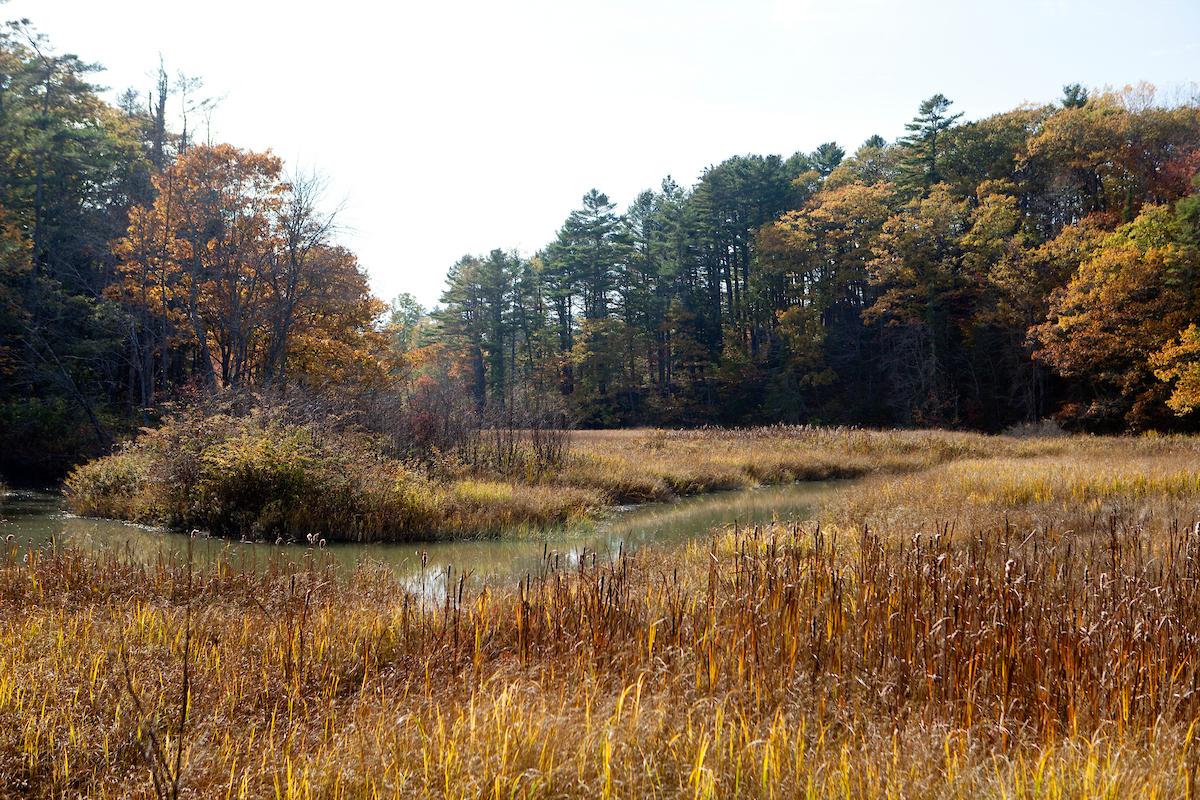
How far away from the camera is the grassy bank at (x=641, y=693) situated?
2.47 metres

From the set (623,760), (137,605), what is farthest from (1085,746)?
(137,605)

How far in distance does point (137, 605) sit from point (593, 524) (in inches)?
310

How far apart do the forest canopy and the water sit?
4894 mm

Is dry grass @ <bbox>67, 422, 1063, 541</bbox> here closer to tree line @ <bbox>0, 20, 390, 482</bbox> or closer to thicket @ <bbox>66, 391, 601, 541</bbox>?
thicket @ <bbox>66, 391, 601, 541</bbox>

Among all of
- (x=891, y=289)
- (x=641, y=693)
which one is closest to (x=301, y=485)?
(x=641, y=693)

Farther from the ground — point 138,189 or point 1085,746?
point 138,189

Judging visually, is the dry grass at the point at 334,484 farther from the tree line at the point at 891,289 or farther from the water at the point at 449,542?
the tree line at the point at 891,289

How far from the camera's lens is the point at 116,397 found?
74.4 feet

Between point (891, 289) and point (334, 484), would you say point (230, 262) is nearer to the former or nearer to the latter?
point (334, 484)

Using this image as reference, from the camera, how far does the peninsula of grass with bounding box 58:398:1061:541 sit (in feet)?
36.6

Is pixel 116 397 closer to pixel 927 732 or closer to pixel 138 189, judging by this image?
pixel 138 189

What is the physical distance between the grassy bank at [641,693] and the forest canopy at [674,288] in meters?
12.3

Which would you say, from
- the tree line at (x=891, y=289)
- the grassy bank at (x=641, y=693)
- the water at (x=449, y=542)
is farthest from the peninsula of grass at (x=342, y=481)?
the grassy bank at (x=641, y=693)

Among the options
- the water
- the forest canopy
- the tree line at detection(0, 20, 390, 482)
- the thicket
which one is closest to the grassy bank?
the water
